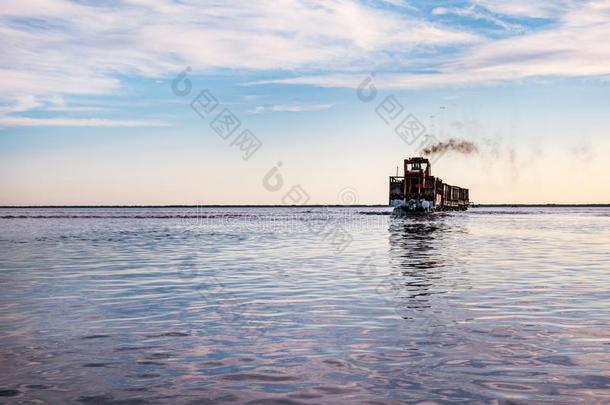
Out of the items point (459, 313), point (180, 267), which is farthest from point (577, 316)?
point (180, 267)

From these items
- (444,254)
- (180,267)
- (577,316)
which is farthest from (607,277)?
(180,267)

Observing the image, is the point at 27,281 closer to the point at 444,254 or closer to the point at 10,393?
the point at 10,393

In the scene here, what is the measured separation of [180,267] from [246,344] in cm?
1317

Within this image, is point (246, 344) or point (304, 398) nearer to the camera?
point (304, 398)

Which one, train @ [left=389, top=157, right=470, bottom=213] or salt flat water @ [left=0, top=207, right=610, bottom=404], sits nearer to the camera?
salt flat water @ [left=0, top=207, right=610, bottom=404]

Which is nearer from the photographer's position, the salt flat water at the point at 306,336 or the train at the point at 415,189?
the salt flat water at the point at 306,336

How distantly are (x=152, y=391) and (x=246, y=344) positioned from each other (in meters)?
2.49

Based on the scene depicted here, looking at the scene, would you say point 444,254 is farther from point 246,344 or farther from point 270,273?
point 246,344

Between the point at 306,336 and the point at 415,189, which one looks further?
the point at 415,189

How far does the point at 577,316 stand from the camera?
11.3 m

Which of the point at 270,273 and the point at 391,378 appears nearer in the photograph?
the point at 391,378

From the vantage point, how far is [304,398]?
648cm

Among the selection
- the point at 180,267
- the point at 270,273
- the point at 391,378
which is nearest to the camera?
the point at 391,378

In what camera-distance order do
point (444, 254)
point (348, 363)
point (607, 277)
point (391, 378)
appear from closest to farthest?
point (391, 378) → point (348, 363) → point (607, 277) → point (444, 254)
